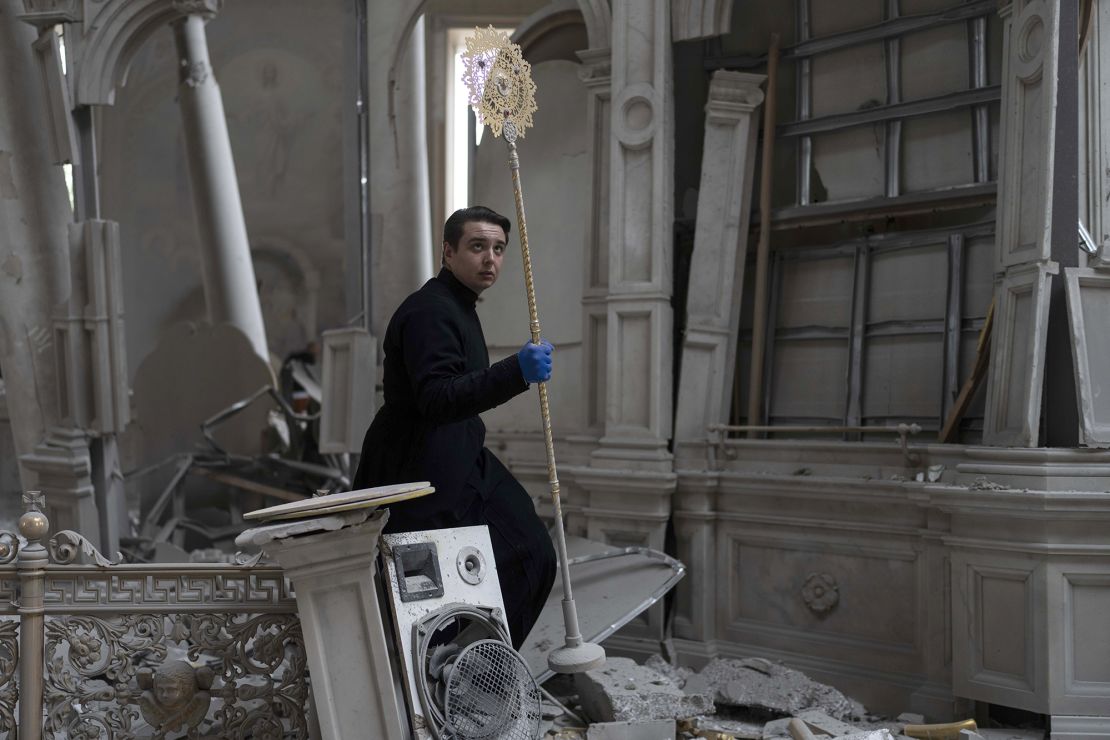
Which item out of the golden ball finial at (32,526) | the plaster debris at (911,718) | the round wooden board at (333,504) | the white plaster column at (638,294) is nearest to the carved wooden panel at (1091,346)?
the plaster debris at (911,718)

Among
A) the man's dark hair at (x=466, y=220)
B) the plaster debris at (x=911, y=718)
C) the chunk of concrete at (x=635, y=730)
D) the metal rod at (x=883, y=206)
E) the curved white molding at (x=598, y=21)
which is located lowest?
the plaster debris at (x=911, y=718)

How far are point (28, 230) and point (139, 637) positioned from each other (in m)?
4.45

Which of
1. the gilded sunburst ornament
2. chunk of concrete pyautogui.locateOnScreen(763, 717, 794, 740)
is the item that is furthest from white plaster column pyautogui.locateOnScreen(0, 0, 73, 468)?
chunk of concrete pyautogui.locateOnScreen(763, 717, 794, 740)

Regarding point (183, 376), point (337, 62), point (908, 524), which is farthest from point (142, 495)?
point (908, 524)

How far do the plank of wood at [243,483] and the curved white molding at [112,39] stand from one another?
3121 mm

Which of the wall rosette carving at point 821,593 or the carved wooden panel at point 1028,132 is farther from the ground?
the carved wooden panel at point 1028,132

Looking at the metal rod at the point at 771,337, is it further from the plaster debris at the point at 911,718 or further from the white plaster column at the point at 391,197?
the white plaster column at the point at 391,197

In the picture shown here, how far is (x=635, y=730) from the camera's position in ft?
13.4

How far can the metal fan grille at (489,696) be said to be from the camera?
3268 millimetres

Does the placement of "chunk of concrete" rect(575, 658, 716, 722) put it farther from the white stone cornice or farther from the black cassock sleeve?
the white stone cornice

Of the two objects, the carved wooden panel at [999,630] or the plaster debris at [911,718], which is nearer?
the carved wooden panel at [999,630]

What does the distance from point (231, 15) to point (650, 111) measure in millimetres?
10067

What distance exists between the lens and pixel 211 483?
948 cm

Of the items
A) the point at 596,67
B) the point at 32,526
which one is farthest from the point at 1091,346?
the point at 32,526
